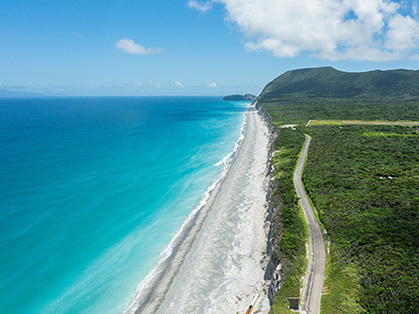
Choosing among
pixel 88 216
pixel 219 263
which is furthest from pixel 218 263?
pixel 88 216

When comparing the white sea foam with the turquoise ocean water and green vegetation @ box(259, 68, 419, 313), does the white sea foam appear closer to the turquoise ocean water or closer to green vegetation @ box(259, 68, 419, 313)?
the turquoise ocean water

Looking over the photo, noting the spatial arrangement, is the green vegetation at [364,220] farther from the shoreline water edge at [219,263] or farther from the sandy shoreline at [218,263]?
the sandy shoreline at [218,263]

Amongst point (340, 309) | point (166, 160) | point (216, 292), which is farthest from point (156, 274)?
point (166, 160)

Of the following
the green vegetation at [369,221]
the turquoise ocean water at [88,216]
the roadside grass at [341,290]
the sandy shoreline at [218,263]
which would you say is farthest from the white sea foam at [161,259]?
the green vegetation at [369,221]

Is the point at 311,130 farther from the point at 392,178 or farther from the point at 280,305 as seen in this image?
the point at 280,305

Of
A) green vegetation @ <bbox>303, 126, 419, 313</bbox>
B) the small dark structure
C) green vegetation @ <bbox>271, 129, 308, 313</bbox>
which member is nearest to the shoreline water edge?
green vegetation @ <bbox>271, 129, 308, 313</bbox>
